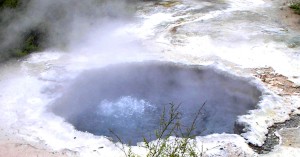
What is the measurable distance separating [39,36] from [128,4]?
124 inches

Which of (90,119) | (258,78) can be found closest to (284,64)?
(258,78)

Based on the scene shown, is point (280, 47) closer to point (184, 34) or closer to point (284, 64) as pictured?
point (284, 64)

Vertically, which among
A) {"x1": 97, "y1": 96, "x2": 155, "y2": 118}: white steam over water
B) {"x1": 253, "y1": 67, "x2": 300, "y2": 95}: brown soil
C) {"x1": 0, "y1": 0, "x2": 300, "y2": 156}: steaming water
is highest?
{"x1": 0, "y1": 0, "x2": 300, "y2": 156}: steaming water

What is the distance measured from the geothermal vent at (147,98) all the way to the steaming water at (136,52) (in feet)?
0.32

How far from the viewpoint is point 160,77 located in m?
7.67

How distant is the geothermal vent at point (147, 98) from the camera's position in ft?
20.6

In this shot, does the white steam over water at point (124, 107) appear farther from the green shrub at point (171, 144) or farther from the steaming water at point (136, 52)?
the green shrub at point (171, 144)

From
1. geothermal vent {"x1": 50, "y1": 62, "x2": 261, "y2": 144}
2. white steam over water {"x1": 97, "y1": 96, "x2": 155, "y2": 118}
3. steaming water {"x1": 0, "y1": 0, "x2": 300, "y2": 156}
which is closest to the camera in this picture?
steaming water {"x1": 0, "y1": 0, "x2": 300, "y2": 156}

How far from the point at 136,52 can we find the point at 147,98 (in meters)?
1.48

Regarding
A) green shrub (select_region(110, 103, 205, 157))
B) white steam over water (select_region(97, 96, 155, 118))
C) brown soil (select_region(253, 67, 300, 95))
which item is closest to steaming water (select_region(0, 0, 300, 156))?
white steam over water (select_region(97, 96, 155, 118))

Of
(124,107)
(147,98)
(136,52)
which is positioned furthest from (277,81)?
(136,52)

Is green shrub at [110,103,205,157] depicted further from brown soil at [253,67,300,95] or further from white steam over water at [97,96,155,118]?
brown soil at [253,67,300,95]

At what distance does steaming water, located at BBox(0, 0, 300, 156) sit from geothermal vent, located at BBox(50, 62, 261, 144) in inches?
3.8

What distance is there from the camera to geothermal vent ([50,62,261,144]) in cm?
628
